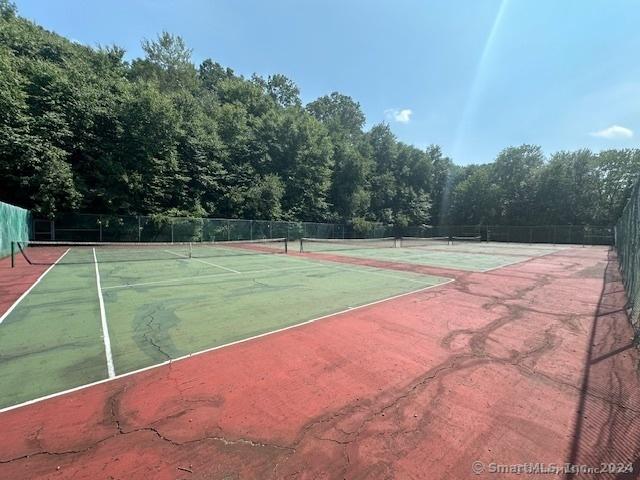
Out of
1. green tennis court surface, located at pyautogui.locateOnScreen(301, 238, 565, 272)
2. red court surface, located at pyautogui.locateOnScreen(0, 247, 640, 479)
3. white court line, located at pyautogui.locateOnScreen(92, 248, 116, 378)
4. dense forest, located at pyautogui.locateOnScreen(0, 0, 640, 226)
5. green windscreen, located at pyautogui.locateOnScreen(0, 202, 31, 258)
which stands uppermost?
dense forest, located at pyautogui.locateOnScreen(0, 0, 640, 226)

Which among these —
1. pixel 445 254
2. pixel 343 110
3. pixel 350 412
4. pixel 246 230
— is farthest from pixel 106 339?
pixel 343 110

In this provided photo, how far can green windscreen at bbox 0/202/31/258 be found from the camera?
15.9 m

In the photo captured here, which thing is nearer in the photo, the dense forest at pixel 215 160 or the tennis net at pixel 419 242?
the dense forest at pixel 215 160

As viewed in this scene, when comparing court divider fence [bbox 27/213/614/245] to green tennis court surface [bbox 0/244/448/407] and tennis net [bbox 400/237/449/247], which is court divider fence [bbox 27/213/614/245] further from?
green tennis court surface [bbox 0/244/448/407]


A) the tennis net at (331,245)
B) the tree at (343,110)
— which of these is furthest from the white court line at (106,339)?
the tree at (343,110)

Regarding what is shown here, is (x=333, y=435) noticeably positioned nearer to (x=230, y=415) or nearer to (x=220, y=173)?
(x=230, y=415)

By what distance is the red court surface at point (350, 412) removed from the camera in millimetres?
2801

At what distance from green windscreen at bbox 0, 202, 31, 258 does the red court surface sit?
1788 cm

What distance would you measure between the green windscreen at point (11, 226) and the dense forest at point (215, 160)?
389cm

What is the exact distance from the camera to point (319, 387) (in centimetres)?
407

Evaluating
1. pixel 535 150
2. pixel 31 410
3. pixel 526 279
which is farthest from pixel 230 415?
pixel 535 150

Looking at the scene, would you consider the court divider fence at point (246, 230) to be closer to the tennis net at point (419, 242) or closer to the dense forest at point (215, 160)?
Result: the dense forest at point (215, 160)

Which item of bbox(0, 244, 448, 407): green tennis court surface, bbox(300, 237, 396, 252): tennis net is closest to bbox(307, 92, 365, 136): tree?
bbox(300, 237, 396, 252): tennis net

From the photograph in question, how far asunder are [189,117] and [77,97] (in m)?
10.9
